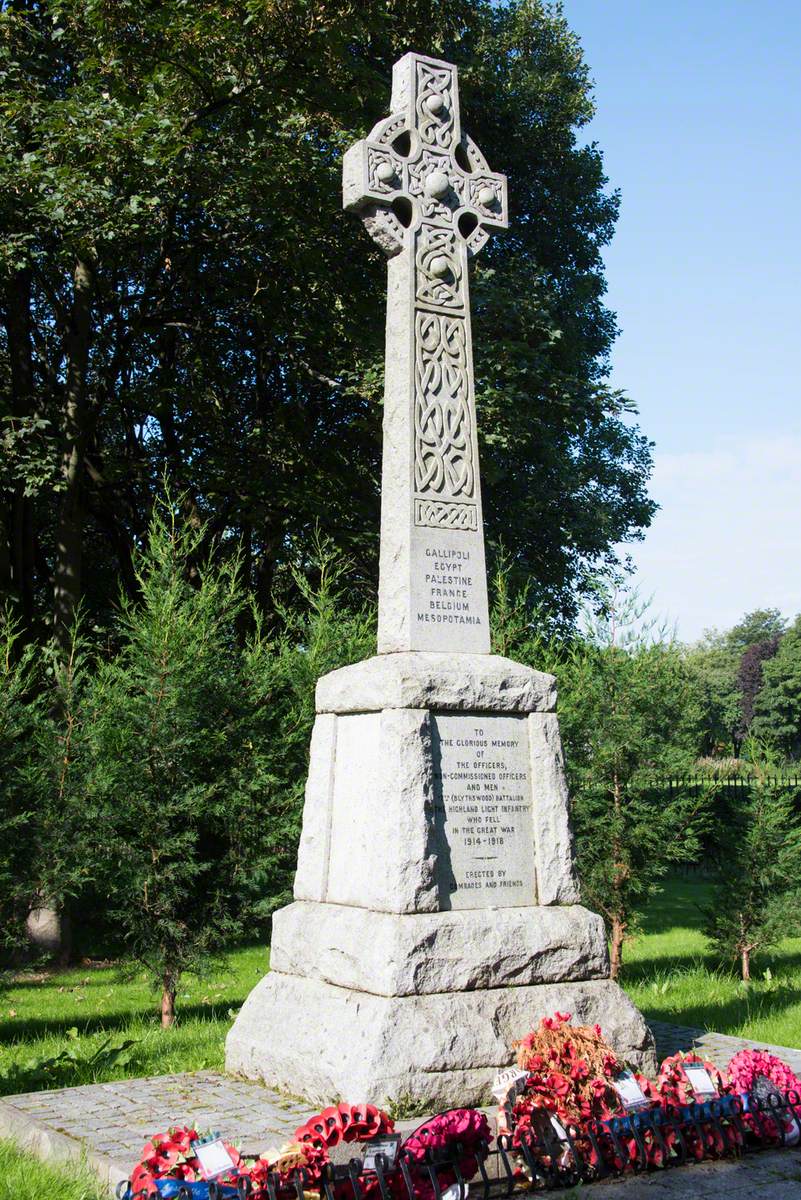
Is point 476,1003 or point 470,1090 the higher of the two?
point 476,1003

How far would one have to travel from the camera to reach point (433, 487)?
6.26 m

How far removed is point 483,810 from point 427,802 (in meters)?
0.44

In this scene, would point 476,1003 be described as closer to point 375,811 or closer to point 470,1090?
point 470,1090

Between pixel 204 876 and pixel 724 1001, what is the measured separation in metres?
4.20

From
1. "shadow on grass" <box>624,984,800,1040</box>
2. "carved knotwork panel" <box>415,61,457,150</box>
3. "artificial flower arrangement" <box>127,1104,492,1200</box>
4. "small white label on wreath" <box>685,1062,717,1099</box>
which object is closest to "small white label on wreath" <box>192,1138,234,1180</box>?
"artificial flower arrangement" <box>127,1104,492,1200</box>

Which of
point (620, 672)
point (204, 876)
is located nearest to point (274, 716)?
point (204, 876)

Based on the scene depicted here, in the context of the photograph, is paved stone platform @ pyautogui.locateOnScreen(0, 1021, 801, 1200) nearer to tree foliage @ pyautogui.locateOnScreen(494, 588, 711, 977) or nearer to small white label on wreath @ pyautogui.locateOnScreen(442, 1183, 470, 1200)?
small white label on wreath @ pyautogui.locateOnScreen(442, 1183, 470, 1200)

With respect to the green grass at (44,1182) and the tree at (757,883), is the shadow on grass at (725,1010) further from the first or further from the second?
the green grass at (44,1182)

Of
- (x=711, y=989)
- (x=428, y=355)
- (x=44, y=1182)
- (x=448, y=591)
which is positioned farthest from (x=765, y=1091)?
(x=711, y=989)

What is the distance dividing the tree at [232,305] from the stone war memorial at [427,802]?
6.31 m


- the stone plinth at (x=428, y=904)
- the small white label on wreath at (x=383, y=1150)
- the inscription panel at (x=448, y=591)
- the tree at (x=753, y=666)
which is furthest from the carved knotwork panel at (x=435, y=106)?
the tree at (x=753, y=666)

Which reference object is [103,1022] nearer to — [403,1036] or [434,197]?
[403,1036]

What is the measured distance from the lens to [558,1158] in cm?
435

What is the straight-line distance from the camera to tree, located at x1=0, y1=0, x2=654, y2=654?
12.3m
